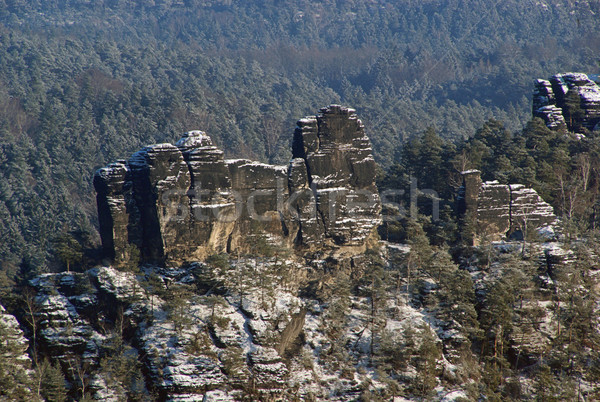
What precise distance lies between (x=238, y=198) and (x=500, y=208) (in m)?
23.3

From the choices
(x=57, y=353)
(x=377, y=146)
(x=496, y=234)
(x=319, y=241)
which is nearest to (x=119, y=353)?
(x=57, y=353)

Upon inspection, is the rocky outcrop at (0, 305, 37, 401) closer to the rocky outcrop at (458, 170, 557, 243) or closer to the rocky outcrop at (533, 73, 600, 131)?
the rocky outcrop at (458, 170, 557, 243)

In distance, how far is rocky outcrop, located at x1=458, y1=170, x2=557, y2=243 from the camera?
2889 inches

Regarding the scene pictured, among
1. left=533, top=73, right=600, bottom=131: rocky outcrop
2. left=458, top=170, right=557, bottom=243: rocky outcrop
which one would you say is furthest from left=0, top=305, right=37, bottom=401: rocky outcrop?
left=533, top=73, right=600, bottom=131: rocky outcrop

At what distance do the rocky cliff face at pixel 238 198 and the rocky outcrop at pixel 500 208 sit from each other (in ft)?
27.8

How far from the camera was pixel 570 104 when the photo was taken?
9231 centimetres

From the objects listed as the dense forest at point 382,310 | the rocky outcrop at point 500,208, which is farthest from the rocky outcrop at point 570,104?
the rocky outcrop at point 500,208

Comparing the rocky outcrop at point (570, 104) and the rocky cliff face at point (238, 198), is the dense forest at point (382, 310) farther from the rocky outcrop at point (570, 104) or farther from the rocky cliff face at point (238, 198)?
the rocky outcrop at point (570, 104)

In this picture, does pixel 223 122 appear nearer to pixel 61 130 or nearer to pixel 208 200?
pixel 61 130

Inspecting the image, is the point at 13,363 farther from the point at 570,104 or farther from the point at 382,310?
the point at 570,104

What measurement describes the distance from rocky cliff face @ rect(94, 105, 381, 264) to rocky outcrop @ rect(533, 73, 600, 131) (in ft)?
96.8

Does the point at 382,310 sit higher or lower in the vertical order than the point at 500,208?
lower

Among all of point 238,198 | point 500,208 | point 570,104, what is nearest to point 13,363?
point 238,198

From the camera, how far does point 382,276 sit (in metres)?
67.6
